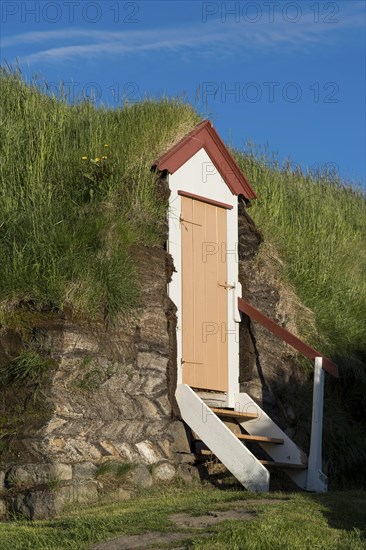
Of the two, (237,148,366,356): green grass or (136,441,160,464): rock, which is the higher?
(237,148,366,356): green grass

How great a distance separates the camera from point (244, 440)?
38.8 ft

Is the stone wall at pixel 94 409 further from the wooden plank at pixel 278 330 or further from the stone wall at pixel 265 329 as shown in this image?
the stone wall at pixel 265 329

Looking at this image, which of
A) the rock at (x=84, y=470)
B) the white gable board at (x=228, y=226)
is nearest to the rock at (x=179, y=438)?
the white gable board at (x=228, y=226)

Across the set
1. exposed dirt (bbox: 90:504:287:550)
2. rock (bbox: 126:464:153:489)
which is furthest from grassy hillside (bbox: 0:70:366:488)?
exposed dirt (bbox: 90:504:287:550)

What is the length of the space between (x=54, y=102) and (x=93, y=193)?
335 centimetres

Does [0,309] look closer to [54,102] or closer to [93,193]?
[93,193]

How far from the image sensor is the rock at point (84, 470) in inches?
363

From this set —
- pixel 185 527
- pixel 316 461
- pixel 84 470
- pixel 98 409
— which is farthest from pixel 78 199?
pixel 185 527

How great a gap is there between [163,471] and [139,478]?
0.45 meters

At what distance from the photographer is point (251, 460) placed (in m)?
10.3

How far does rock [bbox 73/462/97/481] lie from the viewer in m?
9.22

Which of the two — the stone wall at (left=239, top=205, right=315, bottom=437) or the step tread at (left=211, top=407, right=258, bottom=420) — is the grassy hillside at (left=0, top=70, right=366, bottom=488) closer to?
the stone wall at (left=239, top=205, right=315, bottom=437)

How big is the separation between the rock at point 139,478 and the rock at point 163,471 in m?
0.14

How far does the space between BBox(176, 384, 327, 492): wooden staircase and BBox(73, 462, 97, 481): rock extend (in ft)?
5.40
